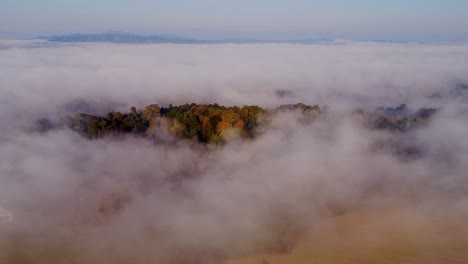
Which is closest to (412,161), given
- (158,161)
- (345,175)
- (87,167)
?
(345,175)

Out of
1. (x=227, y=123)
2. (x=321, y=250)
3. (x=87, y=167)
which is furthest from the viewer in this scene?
(x=227, y=123)

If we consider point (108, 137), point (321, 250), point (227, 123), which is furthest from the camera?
point (227, 123)

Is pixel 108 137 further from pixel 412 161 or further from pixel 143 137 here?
pixel 412 161

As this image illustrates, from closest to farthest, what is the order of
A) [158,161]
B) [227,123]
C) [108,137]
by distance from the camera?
1. [158,161]
2. [108,137]
3. [227,123]

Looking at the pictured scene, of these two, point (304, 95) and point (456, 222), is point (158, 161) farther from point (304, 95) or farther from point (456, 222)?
point (304, 95)

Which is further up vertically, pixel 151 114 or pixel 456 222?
pixel 151 114

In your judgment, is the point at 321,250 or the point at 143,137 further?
the point at 143,137

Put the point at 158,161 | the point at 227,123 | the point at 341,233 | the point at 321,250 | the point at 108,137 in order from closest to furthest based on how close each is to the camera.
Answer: the point at 321,250 < the point at 341,233 < the point at 158,161 < the point at 108,137 < the point at 227,123

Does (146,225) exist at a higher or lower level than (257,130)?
lower

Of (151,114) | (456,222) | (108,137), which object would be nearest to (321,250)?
(456,222)
